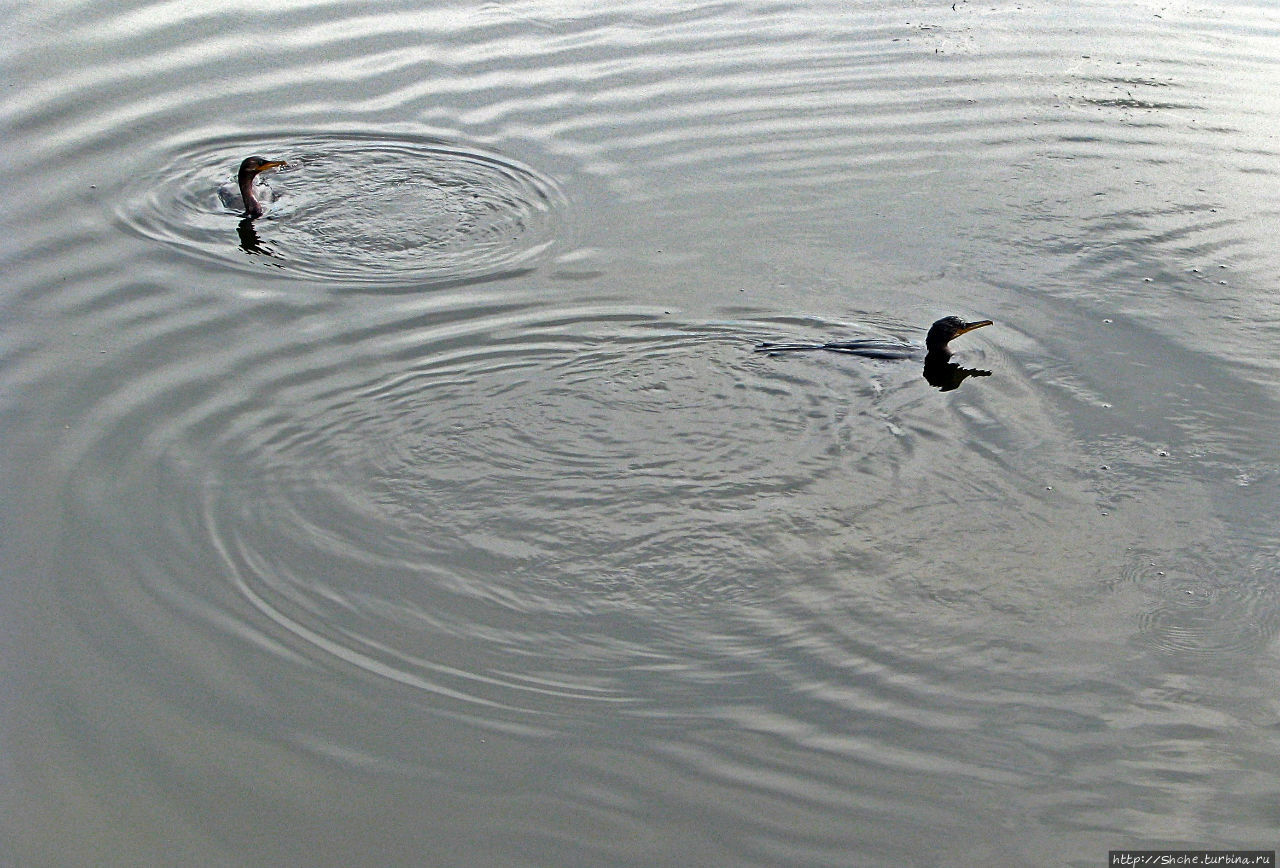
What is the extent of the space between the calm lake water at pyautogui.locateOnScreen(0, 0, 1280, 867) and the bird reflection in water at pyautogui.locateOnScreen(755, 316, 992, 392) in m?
0.13

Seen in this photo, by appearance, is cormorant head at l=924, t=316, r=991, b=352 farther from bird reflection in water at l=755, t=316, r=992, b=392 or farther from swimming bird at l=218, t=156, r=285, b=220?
swimming bird at l=218, t=156, r=285, b=220

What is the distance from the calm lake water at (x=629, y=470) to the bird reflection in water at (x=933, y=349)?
0.13 metres

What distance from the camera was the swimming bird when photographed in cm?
1119

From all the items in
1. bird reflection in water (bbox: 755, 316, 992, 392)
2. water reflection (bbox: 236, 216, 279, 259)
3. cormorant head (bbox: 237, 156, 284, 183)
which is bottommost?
water reflection (bbox: 236, 216, 279, 259)

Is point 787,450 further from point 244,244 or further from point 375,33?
point 375,33

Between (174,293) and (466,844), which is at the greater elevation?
(174,293)

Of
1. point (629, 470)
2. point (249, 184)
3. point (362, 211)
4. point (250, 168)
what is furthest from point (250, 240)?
point (629, 470)

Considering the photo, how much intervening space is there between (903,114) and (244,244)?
6.82 metres

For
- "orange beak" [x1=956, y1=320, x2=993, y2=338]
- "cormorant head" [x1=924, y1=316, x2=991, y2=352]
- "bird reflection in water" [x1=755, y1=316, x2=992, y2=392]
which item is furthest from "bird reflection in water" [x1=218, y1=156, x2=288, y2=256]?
"orange beak" [x1=956, y1=320, x2=993, y2=338]

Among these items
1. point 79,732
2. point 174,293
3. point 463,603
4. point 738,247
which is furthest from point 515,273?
point 79,732

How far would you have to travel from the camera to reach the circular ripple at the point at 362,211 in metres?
10.7

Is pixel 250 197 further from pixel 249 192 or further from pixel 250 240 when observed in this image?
pixel 250 240

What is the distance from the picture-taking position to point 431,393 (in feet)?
29.4

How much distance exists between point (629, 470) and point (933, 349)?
262cm
